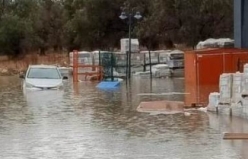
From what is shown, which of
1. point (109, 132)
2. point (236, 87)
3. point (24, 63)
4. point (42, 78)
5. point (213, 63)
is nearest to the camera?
point (109, 132)

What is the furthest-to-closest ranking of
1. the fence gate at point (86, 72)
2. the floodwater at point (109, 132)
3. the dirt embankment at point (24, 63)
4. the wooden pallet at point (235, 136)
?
the dirt embankment at point (24, 63) → the fence gate at point (86, 72) → the wooden pallet at point (235, 136) → the floodwater at point (109, 132)

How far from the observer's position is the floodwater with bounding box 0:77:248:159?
14.6 m

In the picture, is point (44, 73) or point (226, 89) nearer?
point (226, 89)

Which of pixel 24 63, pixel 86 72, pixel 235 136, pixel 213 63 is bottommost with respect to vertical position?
pixel 24 63

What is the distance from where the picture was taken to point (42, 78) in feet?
123

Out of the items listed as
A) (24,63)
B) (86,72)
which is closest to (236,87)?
(86,72)

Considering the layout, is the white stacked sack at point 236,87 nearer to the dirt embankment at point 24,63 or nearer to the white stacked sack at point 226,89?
the white stacked sack at point 226,89

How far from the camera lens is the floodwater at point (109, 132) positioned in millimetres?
14555

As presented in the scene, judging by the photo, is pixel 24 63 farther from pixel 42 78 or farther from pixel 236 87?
pixel 236 87

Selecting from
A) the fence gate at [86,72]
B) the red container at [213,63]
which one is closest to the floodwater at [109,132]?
the red container at [213,63]

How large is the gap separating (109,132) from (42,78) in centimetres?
1956

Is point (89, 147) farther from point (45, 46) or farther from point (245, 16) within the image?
point (45, 46)

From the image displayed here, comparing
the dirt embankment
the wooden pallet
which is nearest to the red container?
the wooden pallet

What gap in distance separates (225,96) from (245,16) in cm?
1994
